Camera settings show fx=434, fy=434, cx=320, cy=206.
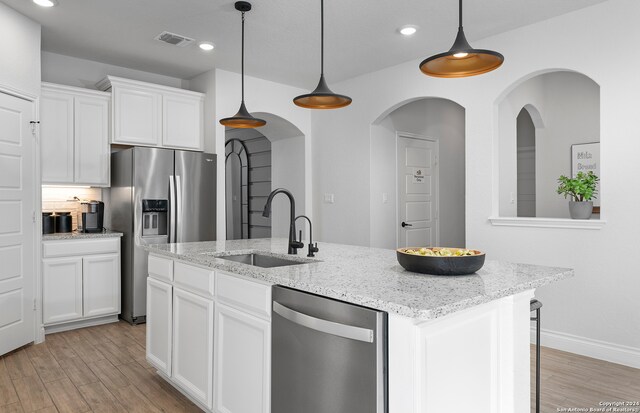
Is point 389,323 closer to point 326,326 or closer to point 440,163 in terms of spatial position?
point 326,326

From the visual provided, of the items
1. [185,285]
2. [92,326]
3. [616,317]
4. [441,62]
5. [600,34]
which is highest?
[600,34]

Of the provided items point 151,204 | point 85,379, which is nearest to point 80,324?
point 151,204

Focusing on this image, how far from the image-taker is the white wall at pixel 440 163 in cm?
534

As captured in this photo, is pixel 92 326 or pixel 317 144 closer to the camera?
pixel 92 326

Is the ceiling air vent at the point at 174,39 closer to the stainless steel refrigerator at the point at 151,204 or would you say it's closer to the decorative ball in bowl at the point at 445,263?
the stainless steel refrigerator at the point at 151,204

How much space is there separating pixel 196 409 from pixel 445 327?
1.75 metres

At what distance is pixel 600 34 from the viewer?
3.35 m

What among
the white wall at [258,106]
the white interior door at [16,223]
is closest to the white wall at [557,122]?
the white wall at [258,106]

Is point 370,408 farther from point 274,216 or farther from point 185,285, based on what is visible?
point 274,216

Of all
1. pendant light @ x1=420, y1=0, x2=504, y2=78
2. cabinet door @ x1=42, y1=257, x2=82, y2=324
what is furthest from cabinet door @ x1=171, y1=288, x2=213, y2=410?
cabinet door @ x1=42, y1=257, x2=82, y2=324

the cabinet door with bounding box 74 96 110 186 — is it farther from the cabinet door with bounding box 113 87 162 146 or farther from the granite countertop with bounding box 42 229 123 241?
the granite countertop with bounding box 42 229 123 241

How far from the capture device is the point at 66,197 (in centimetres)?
464

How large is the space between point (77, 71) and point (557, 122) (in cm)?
552

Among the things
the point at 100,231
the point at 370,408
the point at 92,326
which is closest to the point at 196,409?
the point at 370,408
